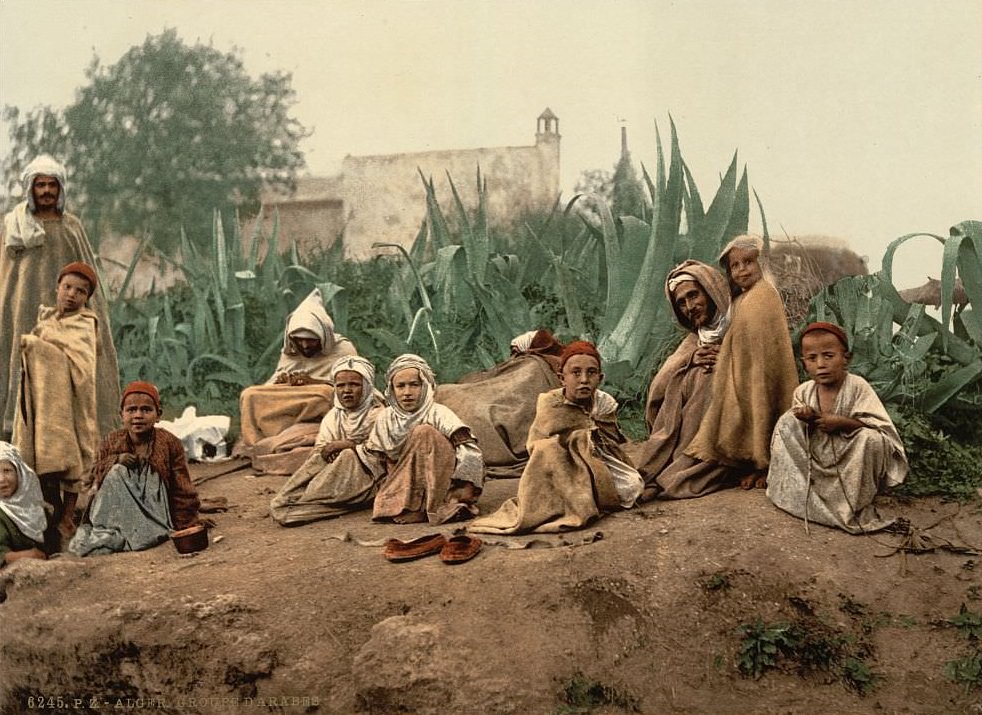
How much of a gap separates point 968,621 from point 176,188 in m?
10.8

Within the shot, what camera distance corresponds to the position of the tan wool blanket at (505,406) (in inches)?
304

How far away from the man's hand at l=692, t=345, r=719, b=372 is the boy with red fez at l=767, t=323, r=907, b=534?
2.15 ft

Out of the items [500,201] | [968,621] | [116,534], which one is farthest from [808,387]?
[500,201]

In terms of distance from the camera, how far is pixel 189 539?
6.31 meters

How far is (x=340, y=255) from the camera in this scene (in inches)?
459

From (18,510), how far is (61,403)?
68 centimetres

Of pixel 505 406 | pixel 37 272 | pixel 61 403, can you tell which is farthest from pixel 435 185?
pixel 61 403

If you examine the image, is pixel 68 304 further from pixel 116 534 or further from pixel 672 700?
pixel 672 700

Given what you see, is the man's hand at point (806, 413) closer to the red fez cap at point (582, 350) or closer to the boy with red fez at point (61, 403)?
the red fez cap at point (582, 350)

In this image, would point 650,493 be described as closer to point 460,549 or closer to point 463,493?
point 463,493

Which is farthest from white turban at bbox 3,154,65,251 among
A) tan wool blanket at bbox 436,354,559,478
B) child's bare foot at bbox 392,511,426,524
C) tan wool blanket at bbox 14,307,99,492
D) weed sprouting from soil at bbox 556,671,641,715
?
weed sprouting from soil at bbox 556,671,641,715

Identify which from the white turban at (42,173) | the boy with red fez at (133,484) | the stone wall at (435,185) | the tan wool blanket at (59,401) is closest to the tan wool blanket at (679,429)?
the boy with red fez at (133,484)

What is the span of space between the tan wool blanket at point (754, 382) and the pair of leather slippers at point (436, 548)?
1.40 m

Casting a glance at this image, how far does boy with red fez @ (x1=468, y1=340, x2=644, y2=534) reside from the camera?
6094 millimetres
